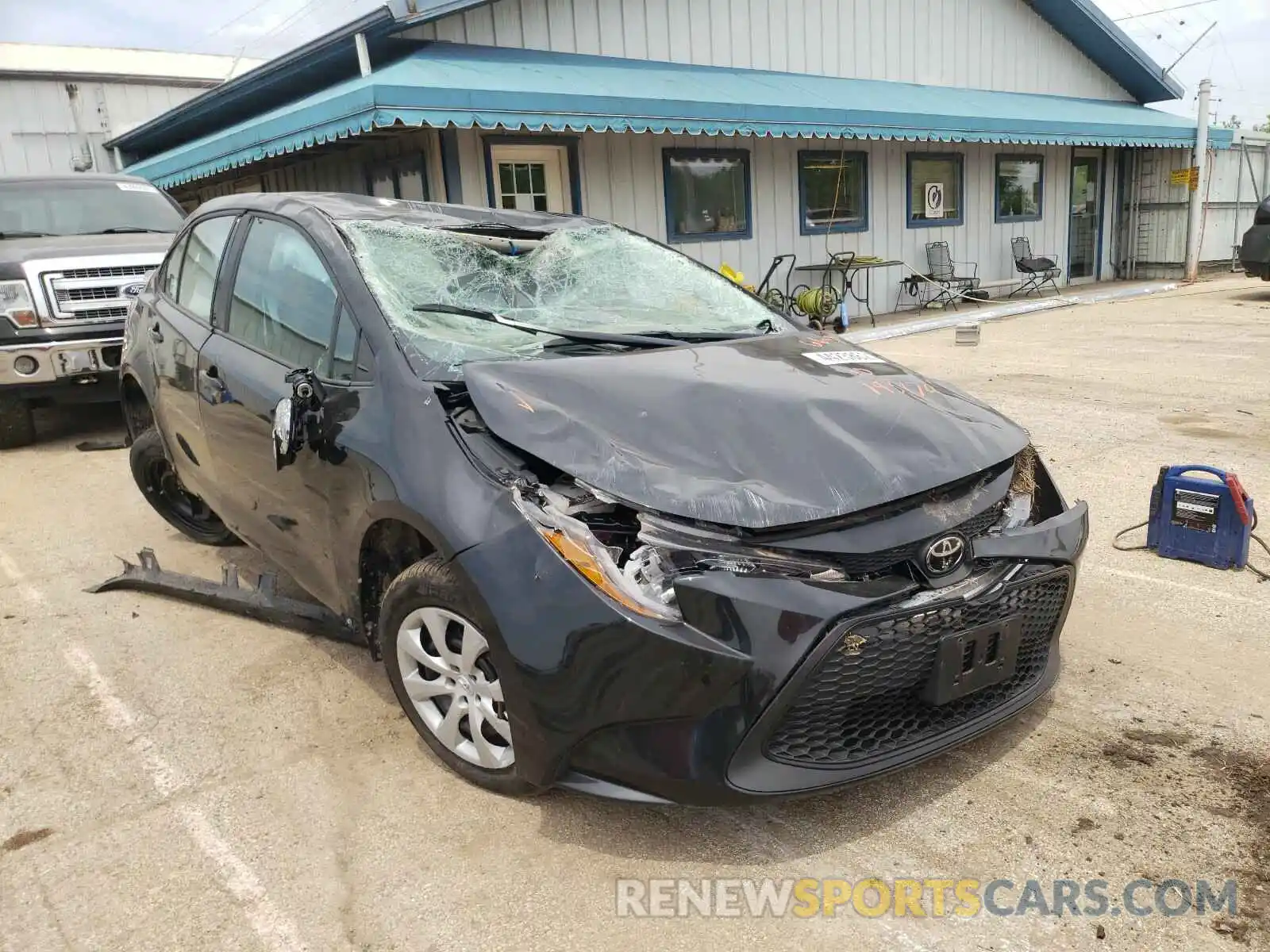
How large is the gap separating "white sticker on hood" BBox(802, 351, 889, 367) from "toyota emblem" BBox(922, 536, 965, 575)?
2.84ft

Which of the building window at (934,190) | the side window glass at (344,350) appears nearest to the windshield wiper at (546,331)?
the side window glass at (344,350)

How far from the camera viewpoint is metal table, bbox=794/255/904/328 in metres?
12.6

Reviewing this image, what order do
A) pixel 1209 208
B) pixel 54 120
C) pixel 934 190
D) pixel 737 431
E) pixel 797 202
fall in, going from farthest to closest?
pixel 54 120 < pixel 1209 208 < pixel 934 190 < pixel 797 202 < pixel 737 431

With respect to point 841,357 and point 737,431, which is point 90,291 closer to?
point 841,357

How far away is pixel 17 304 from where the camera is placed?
22.1 feet

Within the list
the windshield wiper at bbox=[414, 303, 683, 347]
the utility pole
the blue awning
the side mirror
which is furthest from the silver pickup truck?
the utility pole

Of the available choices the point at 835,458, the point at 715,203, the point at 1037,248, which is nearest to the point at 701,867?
the point at 835,458

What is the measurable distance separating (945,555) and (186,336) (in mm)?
3108

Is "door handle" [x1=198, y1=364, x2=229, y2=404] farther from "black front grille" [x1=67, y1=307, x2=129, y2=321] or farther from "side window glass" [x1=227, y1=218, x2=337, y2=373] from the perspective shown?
"black front grille" [x1=67, y1=307, x2=129, y2=321]

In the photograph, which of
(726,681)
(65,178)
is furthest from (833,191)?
(726,681)

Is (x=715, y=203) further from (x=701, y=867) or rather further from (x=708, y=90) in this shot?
(x=701, y=867)

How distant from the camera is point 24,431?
719cm

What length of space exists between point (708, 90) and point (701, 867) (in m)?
9.86

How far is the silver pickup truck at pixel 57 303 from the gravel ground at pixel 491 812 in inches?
128
